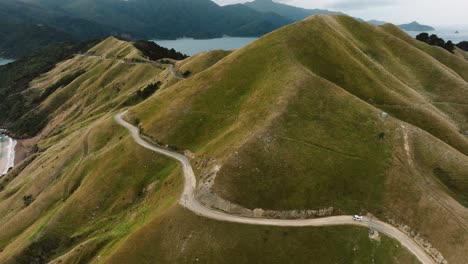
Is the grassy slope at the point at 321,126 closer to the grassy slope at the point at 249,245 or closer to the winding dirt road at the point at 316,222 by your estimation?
the winding dirt road at the point at 316,222

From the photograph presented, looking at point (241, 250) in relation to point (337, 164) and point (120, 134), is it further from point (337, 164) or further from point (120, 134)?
point (120, 134)

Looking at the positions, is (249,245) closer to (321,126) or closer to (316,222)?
(316,222)

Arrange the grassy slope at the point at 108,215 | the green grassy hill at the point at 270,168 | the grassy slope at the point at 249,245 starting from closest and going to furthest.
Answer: the grassy slope at the point at 249,245 → the grassy slope at the point at 108,215 → the green grassy hill at the point at 270,168

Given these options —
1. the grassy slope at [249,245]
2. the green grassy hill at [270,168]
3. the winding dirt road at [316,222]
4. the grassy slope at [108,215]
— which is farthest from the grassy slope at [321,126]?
the grassy slope at [108,215]

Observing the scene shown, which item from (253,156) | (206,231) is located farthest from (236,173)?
(206,231)

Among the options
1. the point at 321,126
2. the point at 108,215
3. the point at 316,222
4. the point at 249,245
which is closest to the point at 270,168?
the point at 316,222
